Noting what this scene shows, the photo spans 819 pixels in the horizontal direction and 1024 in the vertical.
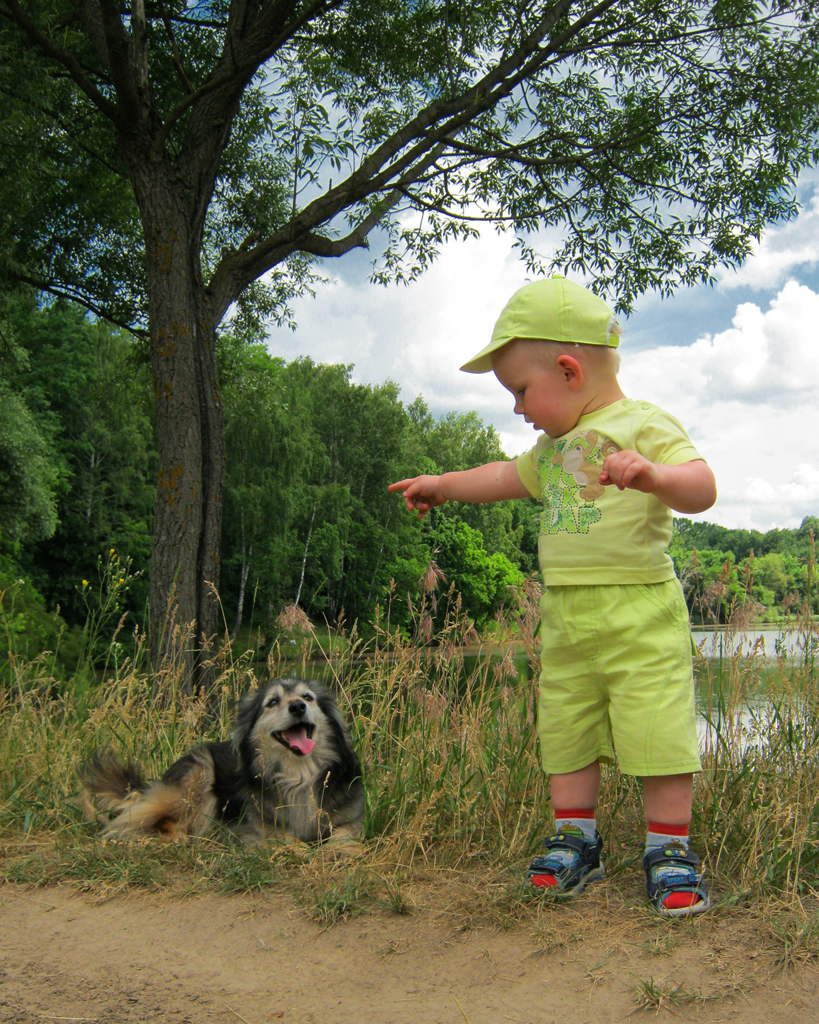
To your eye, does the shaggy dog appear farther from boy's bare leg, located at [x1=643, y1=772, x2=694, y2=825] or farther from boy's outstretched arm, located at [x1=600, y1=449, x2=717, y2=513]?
boy's outstretched arm, located at [x1=600, y1=449, x2=717, y2=513]

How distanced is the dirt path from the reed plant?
149 millimetres

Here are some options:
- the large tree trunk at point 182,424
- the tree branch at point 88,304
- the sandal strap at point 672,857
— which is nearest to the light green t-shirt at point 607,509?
the sandal strap at point 672,857

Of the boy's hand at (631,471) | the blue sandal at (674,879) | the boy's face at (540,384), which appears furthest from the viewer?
the boy's face at (540,384)

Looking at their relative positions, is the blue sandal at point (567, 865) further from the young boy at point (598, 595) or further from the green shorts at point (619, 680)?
the green shorts at point (619, 680)

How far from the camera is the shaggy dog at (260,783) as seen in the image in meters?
2.90

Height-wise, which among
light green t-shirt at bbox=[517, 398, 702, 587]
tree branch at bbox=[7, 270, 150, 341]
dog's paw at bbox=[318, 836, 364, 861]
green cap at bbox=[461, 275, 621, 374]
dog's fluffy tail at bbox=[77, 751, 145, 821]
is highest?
tree branch at bbox=[7, 270, 150, 341]

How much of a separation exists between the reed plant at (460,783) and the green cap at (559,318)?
50.0 inches

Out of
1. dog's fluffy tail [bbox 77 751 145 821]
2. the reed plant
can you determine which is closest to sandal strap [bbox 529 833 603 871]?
the reed plant

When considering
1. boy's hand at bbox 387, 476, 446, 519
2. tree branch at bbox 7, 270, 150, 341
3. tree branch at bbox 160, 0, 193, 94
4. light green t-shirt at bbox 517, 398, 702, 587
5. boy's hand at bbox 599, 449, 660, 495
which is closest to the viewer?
boy's hand at bbox 599, 449, 660, 495

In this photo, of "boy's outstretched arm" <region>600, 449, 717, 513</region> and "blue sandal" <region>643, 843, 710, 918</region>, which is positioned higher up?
"boy's outstretched arm" <region>600, 449, 717, 513</region>

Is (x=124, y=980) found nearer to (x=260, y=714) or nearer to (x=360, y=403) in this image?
(x=260, y=714)

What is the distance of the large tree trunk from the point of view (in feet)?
24.5

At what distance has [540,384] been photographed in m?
2.44

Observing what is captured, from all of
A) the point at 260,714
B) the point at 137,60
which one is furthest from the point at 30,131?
the point at 260,714
